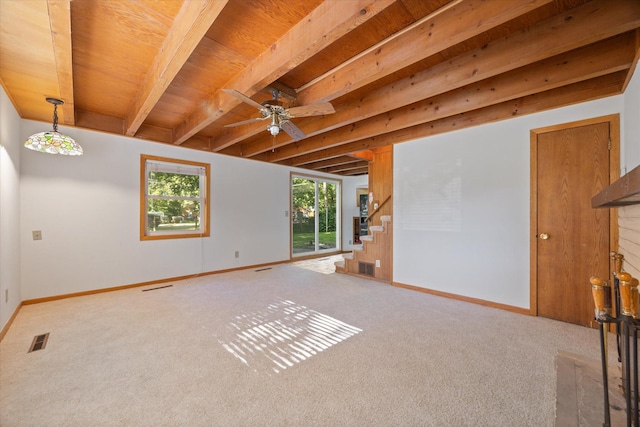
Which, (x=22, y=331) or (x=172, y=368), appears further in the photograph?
(x=22, y=331)

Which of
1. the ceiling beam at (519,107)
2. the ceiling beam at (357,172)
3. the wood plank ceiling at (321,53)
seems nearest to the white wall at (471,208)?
the ceiling beam at (519,107)

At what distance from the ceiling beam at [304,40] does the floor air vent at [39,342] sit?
288 centimetres

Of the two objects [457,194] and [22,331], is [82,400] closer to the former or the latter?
[22,331]

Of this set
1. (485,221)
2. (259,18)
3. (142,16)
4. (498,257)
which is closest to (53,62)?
(142,16)

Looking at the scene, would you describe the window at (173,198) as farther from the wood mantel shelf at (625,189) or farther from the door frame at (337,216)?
the wood mantel shelf at (625,189)

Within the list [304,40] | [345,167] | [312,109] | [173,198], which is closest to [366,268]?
[345,167]

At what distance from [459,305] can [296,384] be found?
264cm

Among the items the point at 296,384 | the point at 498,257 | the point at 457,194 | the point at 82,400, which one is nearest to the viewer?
the point at 82,400

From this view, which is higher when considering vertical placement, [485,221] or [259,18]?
[259,18]

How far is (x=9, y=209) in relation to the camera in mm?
2906

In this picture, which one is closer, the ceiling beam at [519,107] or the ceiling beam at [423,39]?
the ceiling beam at [423,39]

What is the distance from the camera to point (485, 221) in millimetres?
3562

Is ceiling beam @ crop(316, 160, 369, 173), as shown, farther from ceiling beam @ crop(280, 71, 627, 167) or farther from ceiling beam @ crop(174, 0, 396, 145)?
ceiling beam @ crop(174, 0, 396, 145)

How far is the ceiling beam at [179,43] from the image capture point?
169cm
